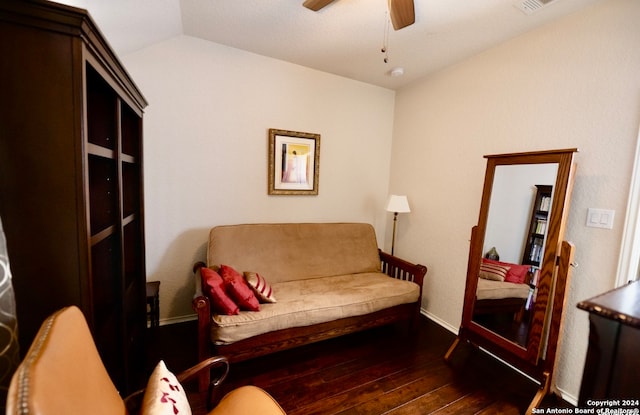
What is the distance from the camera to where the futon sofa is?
71.1 inches

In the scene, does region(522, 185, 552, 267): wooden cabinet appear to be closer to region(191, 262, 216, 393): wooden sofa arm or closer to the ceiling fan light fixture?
the ceiling fan light fixture

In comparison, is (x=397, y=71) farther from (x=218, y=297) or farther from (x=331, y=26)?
(x=218, y=297)

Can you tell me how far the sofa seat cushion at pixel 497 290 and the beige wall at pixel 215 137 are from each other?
1655 mm

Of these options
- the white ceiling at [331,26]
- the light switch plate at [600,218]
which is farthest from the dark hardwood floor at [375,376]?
the white ceiling at [331,26]

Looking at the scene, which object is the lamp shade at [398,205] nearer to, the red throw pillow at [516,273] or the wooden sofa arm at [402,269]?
the wooden sofa arm at [402,269]

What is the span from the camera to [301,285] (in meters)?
2.44

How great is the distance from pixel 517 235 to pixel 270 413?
6.33ft

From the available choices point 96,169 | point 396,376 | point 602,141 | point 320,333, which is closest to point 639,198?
point 602,141

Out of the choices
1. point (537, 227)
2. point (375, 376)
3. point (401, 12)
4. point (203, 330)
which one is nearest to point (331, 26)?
point (401, 12)

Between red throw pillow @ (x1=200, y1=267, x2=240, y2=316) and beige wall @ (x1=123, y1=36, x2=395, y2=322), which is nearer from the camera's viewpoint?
red throw pillow @ (x1=200, y1=267, x2=240, y2=316)

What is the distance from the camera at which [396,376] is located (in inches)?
77.6

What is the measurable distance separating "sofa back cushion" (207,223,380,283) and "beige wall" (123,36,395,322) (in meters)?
0.23

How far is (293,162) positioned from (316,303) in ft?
4.83

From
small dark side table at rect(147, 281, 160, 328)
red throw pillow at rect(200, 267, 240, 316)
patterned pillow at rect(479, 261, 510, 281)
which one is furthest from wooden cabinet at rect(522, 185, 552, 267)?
small dark side table at rect(147, 281, 160, 328)
